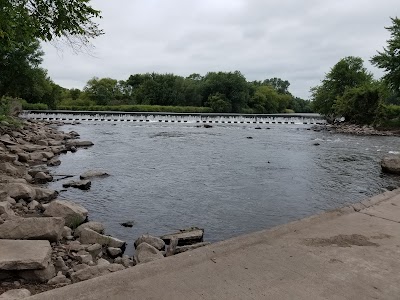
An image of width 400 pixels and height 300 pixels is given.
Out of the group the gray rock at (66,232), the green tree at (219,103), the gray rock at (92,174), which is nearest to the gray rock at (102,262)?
the gray rock at (66,232)

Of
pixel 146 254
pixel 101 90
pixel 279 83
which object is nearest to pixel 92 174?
pixel 146 254

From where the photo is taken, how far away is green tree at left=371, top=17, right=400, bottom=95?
34.1m

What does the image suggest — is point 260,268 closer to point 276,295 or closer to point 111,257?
point 276,295

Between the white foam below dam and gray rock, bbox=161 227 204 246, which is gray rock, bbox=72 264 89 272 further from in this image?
the white foam below dam

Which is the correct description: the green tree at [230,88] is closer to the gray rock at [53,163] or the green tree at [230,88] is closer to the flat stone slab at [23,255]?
the gray rock at [53,163]

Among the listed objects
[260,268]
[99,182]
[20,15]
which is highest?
[20,15]

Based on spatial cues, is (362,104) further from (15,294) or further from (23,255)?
(15,294)

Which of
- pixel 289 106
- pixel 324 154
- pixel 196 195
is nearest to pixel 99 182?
pixel 196 195

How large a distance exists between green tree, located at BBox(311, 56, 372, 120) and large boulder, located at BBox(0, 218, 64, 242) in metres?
52.3

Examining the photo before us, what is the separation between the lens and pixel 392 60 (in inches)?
1346

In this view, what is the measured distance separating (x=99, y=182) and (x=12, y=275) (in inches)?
297

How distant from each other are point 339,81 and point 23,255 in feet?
190

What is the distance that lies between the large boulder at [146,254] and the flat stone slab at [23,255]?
131 cm

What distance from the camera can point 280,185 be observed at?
1142 centimetres
